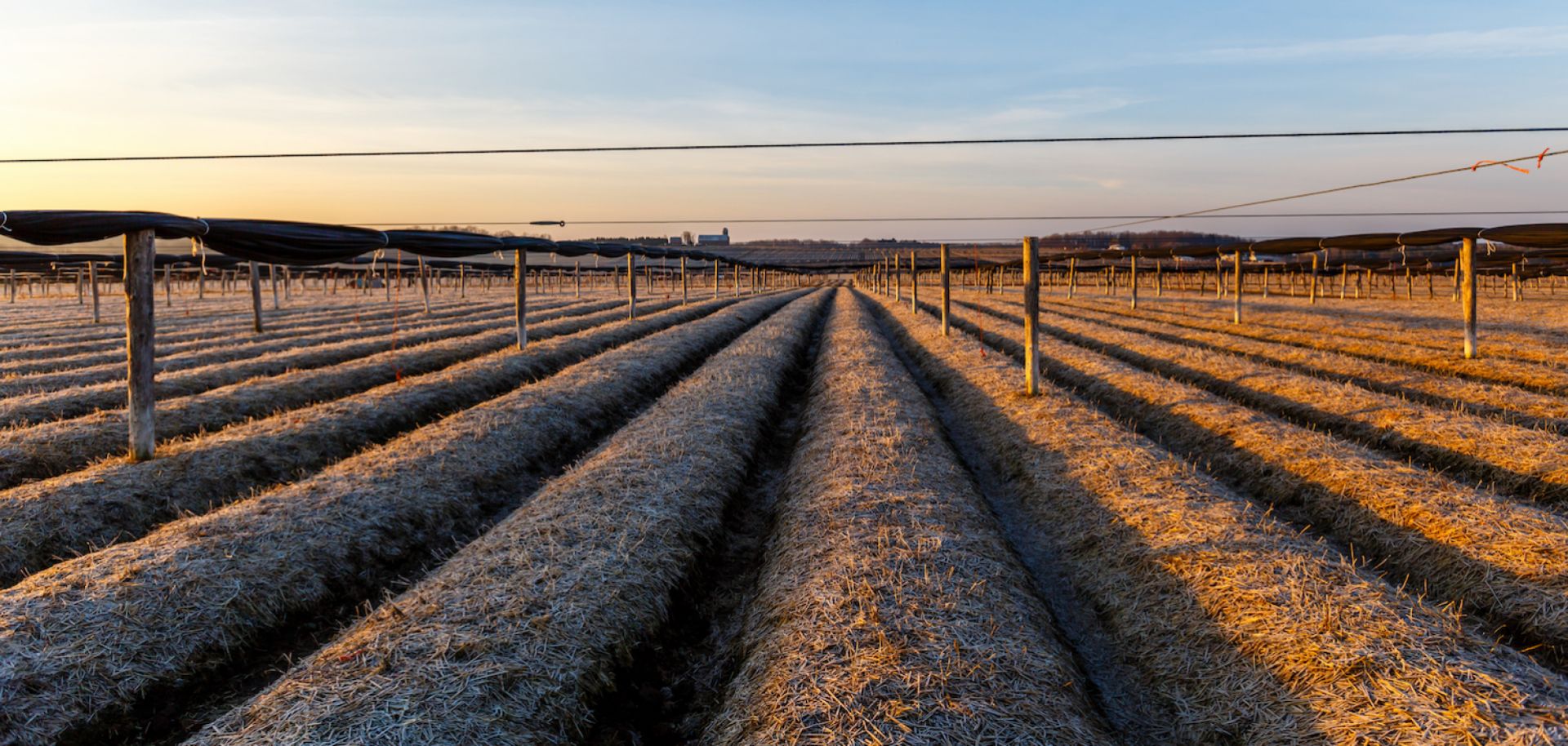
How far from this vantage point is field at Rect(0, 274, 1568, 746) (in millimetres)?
5242

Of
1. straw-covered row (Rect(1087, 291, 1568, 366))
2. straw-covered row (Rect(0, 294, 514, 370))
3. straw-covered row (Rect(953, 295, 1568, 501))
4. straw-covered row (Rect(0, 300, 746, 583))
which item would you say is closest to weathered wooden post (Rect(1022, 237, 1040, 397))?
straw-covered row (Rect(953, 295, 1568, 501))

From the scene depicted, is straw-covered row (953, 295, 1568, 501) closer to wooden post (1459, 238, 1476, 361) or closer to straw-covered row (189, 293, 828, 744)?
wooden post (1459, 238, 1476, 361)

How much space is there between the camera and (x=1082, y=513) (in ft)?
30.6

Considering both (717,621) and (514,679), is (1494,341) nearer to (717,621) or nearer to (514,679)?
(717,621)

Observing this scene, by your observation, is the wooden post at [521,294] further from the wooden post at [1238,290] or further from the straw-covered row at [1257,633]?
the wooden post at [1238,290]

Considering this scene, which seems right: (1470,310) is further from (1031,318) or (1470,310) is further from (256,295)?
(256,295)

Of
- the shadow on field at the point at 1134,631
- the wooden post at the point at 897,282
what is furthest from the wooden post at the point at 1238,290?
the shadow on field at the point at 1134,631

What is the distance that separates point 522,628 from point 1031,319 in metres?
13.4

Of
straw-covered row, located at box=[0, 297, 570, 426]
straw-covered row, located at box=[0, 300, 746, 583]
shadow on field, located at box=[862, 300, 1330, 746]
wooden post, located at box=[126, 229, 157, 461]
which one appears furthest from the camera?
straw-covered row, located at box=[0, 297, 570, 426]

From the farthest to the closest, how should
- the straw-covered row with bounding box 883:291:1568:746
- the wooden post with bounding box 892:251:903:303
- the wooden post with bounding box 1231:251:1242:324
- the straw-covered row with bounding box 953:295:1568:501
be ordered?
the wooden post with bounding box 892:251:903:303, the wooden post with bounding box 1231:251:1242:324, the straw-covered row with bounding box 953:295:1568:501, the straw-covered row with bounding box 883:291:1568:746

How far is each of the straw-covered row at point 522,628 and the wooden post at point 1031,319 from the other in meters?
7.99

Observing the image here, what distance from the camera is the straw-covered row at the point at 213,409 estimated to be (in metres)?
11.7

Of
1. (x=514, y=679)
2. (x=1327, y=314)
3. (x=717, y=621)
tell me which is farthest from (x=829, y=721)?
(x=1327, y=314)

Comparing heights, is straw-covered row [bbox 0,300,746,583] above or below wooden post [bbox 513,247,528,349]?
below
